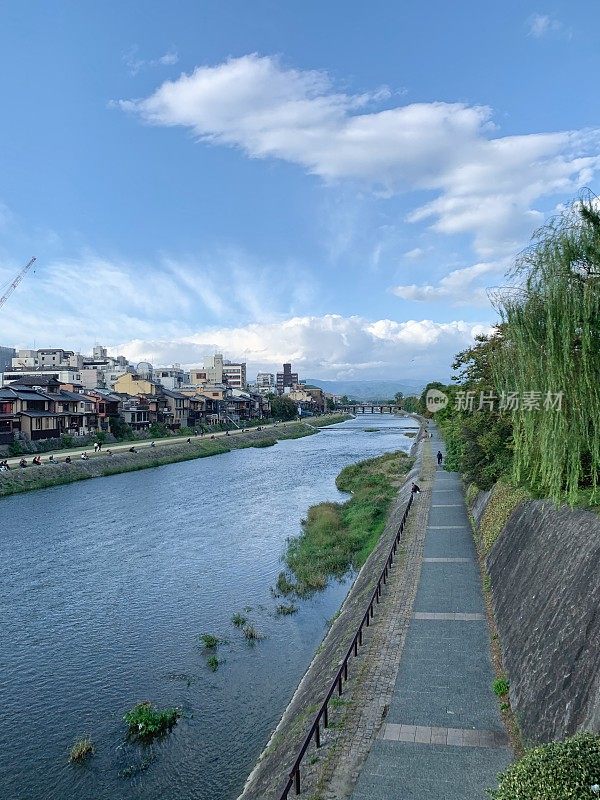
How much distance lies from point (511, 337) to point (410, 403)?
180818 mm

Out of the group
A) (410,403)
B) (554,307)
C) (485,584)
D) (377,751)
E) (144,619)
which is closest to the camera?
(377,751)

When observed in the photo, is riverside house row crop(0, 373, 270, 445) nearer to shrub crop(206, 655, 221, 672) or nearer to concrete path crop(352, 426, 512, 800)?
shrub crop(206, 655, 221, 672)

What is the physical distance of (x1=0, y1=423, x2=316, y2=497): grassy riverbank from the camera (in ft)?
140

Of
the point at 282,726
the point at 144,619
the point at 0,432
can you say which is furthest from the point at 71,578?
the point at 0,432

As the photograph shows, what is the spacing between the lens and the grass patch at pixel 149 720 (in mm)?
12568

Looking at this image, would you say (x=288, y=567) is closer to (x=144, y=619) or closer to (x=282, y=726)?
(x=144, y=619)

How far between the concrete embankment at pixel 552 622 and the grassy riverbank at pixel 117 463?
37.6 metres

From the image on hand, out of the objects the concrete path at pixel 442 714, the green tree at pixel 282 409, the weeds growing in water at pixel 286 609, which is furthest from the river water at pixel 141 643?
the green tree at pixel 282 409

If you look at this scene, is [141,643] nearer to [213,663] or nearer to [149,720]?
[213,663]

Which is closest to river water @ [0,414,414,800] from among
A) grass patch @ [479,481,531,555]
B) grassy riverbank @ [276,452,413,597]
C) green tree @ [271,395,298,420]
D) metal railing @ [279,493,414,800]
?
grassy riverbank @ [276,452,413,597]

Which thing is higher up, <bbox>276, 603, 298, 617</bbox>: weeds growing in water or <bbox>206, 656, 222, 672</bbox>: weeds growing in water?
<bbox>276, 603, 298, 617</bbox>: weeds growing in water

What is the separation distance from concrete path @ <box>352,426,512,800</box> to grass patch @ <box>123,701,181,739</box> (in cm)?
552

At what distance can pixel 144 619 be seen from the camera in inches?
742

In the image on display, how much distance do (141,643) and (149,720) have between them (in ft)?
14.8
